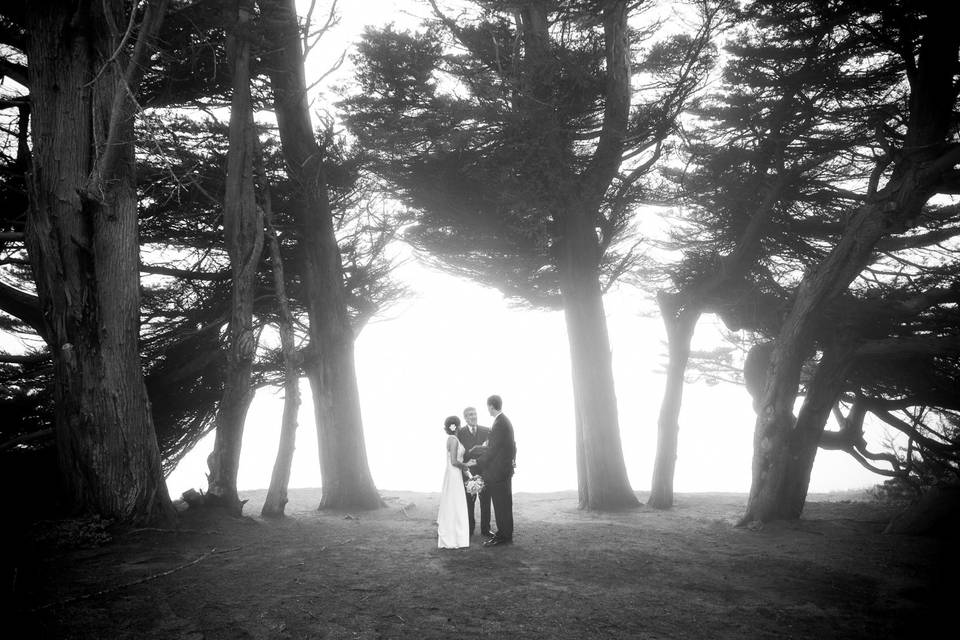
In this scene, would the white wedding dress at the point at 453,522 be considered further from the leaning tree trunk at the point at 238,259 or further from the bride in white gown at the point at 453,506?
the leaning tree trunk at the point at 238,259

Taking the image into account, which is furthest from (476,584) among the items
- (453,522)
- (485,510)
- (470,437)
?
(470,437)

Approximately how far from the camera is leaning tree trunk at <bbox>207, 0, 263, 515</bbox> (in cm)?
838

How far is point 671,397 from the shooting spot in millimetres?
12258

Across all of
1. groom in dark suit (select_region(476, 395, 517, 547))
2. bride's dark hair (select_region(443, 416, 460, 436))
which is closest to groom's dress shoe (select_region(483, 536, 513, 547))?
groom in dark suit (select_region(476, 395, 517, 547))

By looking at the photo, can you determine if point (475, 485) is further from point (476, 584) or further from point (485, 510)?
point (476, 584)

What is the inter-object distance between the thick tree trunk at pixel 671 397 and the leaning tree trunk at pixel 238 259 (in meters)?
8.12

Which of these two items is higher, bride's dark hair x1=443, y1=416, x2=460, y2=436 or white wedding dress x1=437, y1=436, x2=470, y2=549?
bride's dark hair x1=443, y1=416, x2=460, y2=436

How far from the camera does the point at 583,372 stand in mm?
11516

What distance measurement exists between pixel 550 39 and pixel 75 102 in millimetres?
7283

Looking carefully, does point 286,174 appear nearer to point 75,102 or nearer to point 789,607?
point 75,102

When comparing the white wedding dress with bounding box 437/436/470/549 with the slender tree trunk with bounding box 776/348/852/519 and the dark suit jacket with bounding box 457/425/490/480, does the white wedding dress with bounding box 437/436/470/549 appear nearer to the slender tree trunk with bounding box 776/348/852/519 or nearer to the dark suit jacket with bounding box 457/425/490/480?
the dark suit jacket with bounding box 457/425/490/480

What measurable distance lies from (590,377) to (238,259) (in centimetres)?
679

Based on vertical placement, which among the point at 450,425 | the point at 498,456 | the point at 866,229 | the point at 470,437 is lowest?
the point at 498,456

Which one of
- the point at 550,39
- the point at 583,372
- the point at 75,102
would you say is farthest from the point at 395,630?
the point at 550,39
